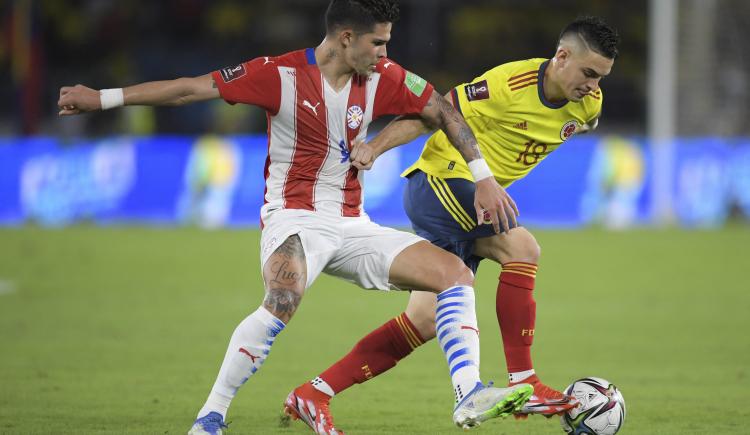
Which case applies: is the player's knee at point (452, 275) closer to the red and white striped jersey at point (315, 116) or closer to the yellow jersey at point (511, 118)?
the red and white striped jersey at point (315, 116)

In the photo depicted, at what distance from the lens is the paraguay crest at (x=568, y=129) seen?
6219 millimetres

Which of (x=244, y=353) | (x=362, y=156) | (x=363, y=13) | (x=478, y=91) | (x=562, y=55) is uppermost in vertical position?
(x=363, y=13)

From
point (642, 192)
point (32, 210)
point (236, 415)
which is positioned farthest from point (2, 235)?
point (236, 415)

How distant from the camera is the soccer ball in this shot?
5566 millimetres

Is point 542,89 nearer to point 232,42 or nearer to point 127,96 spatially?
point 127,96

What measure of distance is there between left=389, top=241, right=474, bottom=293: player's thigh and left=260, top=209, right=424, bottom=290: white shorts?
0.04 metres

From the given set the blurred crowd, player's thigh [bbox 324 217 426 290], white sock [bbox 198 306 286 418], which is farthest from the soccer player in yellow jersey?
the blurred crowd

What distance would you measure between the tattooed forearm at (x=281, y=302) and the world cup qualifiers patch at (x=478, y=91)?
1.57 metres

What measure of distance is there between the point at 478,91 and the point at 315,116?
1050mm

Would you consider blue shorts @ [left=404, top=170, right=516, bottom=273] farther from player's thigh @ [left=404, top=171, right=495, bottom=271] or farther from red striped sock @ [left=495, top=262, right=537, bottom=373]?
red striped sock @ [left=495, top=262, right=537, bottom=373]

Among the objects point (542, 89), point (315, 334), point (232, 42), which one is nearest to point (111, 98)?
point (542, 89)

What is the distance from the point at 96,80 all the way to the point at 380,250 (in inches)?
742

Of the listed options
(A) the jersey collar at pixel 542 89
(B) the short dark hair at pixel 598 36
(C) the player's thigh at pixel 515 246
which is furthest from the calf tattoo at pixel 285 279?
(B) the short dark hair at pixel 598 36

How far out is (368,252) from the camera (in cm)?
558
